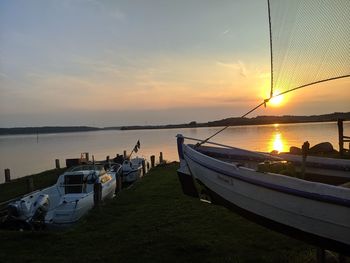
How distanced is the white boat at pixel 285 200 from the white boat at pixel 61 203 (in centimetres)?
663

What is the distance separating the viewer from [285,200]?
6266mm

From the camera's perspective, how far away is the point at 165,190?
15992 millimetres

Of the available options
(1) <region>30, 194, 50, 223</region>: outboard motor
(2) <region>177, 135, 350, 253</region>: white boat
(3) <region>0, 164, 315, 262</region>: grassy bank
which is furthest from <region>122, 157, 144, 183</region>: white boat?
(2) <region>177, 135, 350, 253</region>: white boat

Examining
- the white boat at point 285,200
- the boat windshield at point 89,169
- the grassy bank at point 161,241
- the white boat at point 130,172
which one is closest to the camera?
the white boat at point 285,200

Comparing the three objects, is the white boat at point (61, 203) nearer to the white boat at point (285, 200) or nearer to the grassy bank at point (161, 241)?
the grassy bank at point (161, 241)

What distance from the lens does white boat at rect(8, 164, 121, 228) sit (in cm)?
1397

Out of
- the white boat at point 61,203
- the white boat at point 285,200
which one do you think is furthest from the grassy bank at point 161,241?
the white boat at point 61,203

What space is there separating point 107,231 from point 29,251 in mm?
1904

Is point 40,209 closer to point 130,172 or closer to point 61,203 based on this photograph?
point 61,203

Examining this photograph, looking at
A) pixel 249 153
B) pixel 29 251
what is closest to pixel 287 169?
pixel 249 153

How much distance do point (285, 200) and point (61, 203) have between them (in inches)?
416

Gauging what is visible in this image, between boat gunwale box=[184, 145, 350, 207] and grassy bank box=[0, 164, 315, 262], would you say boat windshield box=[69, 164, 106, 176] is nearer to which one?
grassy bank box=[0, 164, 315, 262]

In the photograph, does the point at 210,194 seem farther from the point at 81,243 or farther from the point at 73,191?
the point at 73,191

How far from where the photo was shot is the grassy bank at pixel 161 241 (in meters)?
8.03
